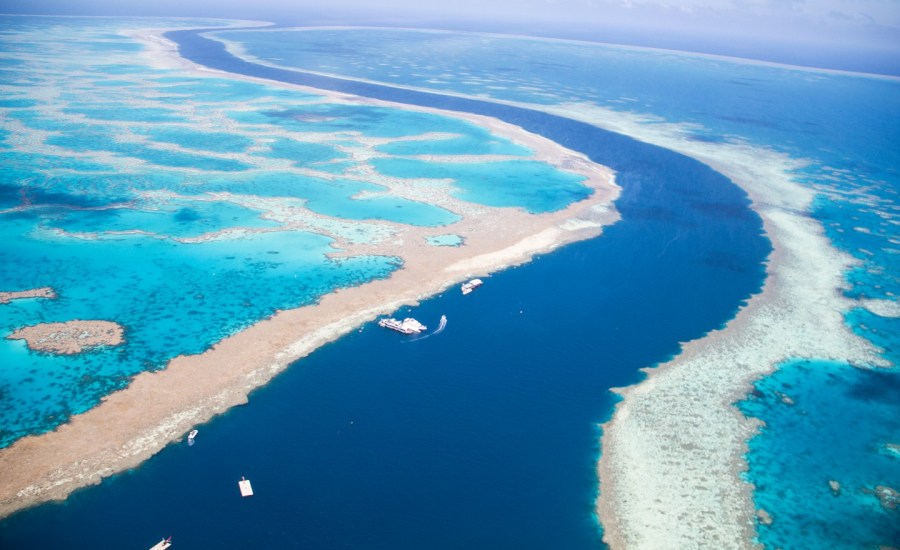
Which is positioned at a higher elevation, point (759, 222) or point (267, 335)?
point (759, 222)

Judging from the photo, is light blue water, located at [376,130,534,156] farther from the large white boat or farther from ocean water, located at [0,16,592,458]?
the large white boat

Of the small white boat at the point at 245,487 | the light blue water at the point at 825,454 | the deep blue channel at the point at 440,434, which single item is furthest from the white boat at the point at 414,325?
the light blue water at the point at 825,454

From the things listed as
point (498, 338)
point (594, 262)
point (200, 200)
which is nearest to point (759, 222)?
point (594, 262)

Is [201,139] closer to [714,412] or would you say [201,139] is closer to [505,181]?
[505,181]

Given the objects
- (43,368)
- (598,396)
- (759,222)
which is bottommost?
(43,368)

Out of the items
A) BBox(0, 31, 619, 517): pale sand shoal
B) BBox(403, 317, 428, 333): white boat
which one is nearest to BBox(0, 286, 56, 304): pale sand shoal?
BBox(0, 31, 619, 517): pale sand shoal

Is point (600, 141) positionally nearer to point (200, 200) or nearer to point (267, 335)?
point (200, 200)
